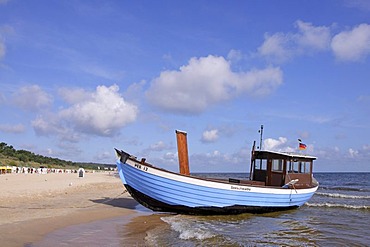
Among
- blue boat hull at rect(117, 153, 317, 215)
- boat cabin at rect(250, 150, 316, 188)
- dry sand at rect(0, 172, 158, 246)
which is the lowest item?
dry sand at rect(0, 172, 158, 246)

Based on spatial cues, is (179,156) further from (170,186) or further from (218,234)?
(218,234)

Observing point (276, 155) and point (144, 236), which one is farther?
point (276, 155)

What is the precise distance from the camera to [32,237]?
10.5 metres

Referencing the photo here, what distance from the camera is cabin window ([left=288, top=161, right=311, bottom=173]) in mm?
19519

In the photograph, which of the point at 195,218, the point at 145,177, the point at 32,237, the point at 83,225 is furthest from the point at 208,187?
the point at 32,237

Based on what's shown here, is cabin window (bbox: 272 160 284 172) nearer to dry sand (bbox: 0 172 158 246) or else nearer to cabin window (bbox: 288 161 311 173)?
cabin window (bbox: 288 161 311 173)

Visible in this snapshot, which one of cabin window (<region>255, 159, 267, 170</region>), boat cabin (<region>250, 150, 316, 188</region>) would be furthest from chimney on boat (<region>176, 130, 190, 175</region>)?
cabin window (<region>255, 159, 267, 170</region>)

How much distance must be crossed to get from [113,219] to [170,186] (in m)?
2.45

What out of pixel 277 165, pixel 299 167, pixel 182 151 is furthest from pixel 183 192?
pixel 299 167

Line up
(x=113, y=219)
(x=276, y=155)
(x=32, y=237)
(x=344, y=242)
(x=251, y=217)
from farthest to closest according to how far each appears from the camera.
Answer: (x=276, y=155) < (x=251, y=217) < (x=113, y=219) < (x=344, y=242) < (x=32, y=237)

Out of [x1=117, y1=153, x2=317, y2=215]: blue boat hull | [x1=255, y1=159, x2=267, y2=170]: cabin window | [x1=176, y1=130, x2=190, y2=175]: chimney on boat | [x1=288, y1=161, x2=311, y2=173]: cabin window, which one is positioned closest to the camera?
[x1=117, y1=153, x2=317, y2=215]: blue boat hull

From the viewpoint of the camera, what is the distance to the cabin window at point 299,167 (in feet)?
64.0

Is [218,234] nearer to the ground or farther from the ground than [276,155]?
nearer to the ground

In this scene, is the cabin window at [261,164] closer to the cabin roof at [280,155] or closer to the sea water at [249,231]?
the cabin roof at [280,155]
